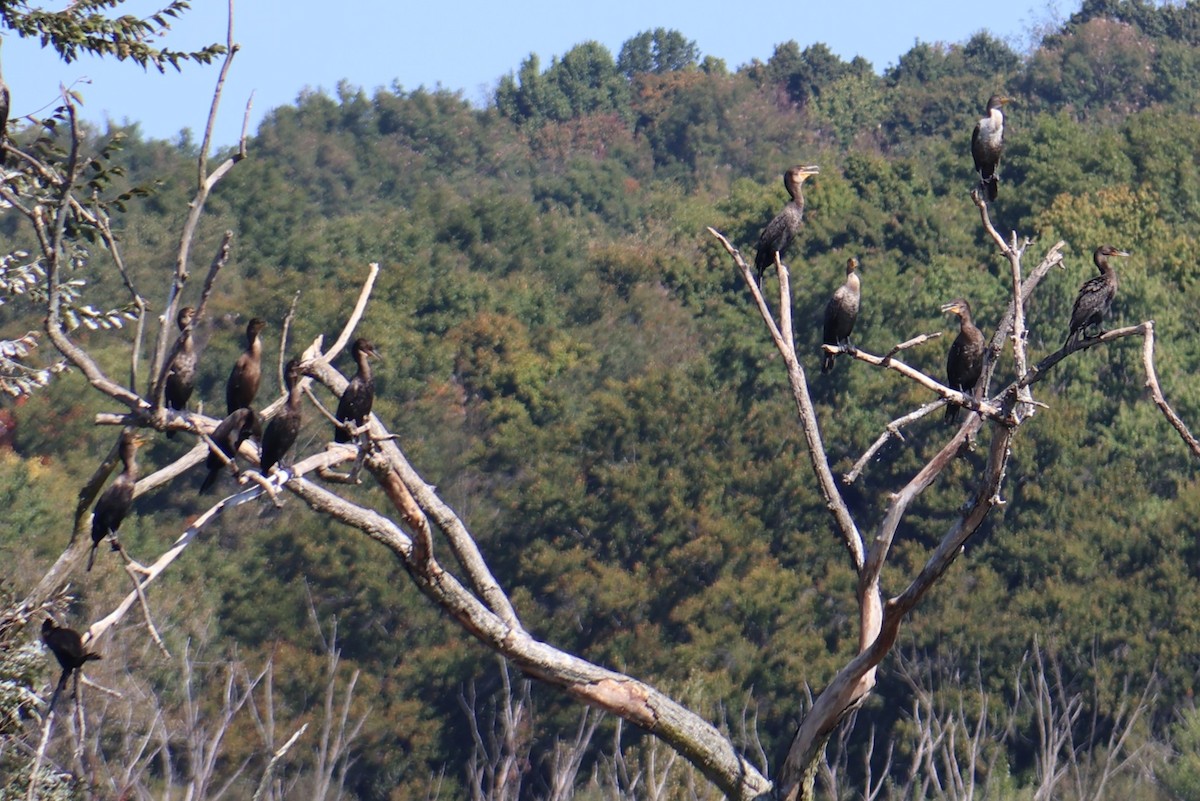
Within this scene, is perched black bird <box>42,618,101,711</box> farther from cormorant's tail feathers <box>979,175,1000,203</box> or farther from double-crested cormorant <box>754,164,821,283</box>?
cormorant's tail feathers <box>979,175,1000,203</box>

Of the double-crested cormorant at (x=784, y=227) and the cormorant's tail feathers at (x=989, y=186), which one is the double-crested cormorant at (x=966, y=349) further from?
the double-crested cormorant at (x=784, y=227)

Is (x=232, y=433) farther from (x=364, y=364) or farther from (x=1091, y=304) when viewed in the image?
(x=1091, y=304)

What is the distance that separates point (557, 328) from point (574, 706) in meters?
11.6

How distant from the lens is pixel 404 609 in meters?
27.4

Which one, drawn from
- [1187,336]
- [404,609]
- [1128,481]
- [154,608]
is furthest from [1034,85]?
[154,608]

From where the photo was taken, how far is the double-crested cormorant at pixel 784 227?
8719mm

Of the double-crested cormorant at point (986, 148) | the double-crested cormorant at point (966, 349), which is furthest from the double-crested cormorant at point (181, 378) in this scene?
the double-crested cormorant at point (986, 148)

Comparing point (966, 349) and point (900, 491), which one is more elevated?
point (966, 349)

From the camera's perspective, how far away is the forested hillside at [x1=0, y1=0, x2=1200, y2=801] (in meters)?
23.4

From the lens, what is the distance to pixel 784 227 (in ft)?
28.7

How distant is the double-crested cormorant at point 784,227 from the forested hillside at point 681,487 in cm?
1026

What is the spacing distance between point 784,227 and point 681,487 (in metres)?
18.9

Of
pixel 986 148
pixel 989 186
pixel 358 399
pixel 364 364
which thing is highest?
pixel 986 148

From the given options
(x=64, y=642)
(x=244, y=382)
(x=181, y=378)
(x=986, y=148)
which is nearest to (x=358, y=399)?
(x=244, y=382)
